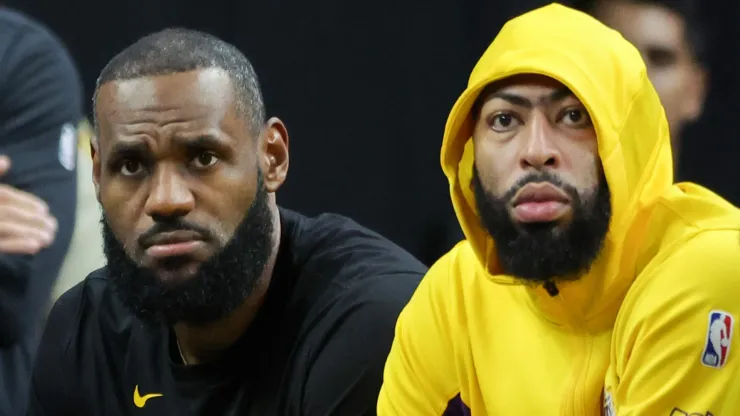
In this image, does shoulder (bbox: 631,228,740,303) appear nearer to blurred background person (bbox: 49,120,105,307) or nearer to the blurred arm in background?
the blurred arm in background

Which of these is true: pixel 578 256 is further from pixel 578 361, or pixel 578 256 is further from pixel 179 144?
pixel 179 144

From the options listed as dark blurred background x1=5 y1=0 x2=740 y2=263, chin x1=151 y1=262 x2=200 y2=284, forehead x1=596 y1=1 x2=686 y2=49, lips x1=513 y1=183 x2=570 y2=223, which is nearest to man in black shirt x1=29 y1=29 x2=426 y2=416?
chin x1=151 y1=262 x2=200 y2=284

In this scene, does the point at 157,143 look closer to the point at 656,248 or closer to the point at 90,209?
the point at 656,248

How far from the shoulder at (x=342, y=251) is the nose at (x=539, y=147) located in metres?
0.38

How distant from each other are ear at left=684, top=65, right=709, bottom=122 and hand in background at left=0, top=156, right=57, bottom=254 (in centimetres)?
101

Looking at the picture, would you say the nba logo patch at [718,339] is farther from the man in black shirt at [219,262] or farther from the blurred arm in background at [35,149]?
the blurred arm in background at [35,149]

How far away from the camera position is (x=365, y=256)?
1.66 m

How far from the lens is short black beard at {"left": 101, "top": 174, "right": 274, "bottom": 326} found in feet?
5.12

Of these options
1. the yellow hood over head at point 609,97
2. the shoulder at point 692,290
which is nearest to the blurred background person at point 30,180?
the yellow hood over head at point 609,97

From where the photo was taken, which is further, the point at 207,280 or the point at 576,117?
the point at 207,280

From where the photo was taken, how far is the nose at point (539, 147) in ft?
4.17

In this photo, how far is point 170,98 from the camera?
61.6 inches

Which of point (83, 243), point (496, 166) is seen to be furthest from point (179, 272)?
point (83, 243)

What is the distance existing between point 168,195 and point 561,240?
51 cm
